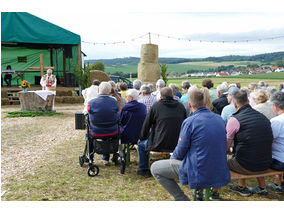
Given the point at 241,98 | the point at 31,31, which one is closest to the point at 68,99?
the point at 31,31

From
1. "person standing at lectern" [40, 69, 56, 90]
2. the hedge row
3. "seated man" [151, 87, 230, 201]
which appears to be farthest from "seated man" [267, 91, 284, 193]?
→ the hedge row

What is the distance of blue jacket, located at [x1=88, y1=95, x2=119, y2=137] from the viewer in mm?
4410

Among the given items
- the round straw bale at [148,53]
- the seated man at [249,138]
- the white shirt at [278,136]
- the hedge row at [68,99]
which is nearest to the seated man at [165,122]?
the seated man at [249,138]

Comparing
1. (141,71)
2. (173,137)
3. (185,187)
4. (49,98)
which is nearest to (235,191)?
(185,187)

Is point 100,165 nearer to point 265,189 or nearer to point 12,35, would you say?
point 265,189

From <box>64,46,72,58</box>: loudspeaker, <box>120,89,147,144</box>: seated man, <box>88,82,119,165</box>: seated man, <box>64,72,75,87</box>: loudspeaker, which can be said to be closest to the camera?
<box>88,82,119,165</box>: seated man

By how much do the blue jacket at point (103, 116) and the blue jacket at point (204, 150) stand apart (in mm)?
1886

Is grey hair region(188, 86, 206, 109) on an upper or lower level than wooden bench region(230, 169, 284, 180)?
upper

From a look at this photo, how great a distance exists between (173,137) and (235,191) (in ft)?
3.60

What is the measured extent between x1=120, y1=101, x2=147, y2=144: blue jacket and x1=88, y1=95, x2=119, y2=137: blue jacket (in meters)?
0.22

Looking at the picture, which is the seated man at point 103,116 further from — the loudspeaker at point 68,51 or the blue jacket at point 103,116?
the loudspeaker at point 68,51

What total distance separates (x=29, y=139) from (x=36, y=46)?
14669mm

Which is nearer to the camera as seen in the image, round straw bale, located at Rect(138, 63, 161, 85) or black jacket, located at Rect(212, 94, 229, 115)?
black jacket, located at Rect(212, 94, 229, 115)

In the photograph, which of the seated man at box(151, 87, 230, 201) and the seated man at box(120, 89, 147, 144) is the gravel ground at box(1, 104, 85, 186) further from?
the seated man at box(151, 87, 230, 201)
